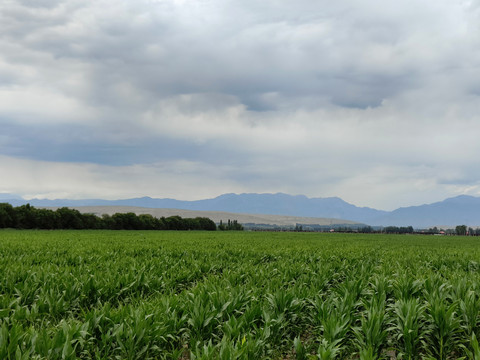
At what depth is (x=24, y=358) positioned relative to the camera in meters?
5.23

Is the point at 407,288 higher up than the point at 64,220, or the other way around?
the point at 407,288

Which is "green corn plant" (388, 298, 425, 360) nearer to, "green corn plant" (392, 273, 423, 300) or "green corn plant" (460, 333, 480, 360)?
"green corn plant" (460, 333, 480, 360)

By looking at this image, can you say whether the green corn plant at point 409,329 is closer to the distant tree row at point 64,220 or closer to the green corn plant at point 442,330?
the green corn plant at point 442,330

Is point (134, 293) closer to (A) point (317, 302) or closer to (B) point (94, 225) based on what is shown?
(A) point (317, 302)

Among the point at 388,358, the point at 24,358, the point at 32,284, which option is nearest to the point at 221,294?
the point at 388,358

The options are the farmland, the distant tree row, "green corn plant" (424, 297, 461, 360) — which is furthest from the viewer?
the distant tree row

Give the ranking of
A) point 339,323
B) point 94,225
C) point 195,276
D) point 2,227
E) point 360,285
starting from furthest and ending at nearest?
point 94,225
point 2,227
point 195,276
point 360,285
point 339,323

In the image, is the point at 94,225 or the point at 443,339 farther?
the point at 94,225

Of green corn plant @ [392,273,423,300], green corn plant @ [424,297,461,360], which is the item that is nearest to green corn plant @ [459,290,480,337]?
green corn plant @ [424,297,461,360]

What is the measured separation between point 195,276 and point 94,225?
11245 centimetres

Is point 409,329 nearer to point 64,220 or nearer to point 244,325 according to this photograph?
point 244,325

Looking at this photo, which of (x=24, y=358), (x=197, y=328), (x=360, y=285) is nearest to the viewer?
(x=24, y=358)

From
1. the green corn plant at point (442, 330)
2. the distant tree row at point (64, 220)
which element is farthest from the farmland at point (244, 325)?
the distant tree row at point (64, 220)

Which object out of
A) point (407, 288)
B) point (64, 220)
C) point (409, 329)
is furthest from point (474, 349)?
point (64, 220)
